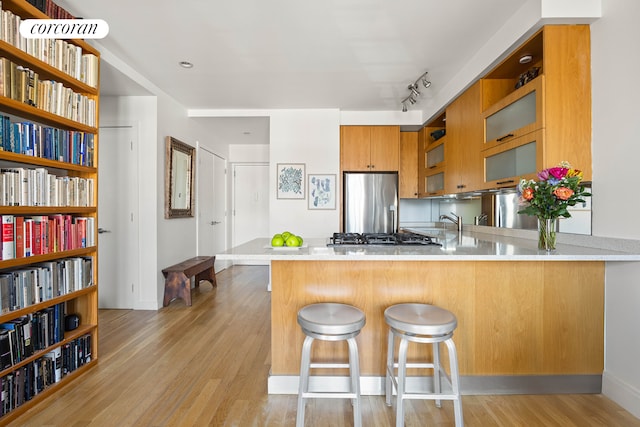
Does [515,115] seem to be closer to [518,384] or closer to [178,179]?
[518,384]

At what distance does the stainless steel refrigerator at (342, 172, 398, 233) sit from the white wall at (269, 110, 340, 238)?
20 cm

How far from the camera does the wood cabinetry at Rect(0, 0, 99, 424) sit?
5.58 ft

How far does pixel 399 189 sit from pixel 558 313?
A: 2.78 metres

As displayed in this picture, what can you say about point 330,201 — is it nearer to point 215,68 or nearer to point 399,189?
point 399,189

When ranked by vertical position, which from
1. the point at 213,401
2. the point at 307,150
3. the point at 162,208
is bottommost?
the point at 213,401

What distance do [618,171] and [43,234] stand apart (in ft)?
11.3

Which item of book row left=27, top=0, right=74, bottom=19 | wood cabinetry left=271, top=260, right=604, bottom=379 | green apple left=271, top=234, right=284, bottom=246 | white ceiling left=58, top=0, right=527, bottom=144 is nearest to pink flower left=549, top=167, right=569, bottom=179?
wood cabinetry left=271, top=260, right=604, bottom=379

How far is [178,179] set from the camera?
409 cm

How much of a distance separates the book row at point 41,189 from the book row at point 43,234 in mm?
98

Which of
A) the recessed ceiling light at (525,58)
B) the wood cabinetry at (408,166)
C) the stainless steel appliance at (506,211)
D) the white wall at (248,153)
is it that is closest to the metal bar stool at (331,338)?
the stainless steel appliance at (506,211)

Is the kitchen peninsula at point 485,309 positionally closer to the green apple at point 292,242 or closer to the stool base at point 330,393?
the green apple at point 292,242

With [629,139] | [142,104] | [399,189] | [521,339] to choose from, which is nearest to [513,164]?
[629,139]

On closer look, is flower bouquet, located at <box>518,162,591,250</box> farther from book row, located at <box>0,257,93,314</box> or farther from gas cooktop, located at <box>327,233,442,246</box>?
book row, located at <box>0,257,93,314</box>

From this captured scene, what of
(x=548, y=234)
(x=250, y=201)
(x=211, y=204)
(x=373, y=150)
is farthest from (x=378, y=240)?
(x=250, y=201)
